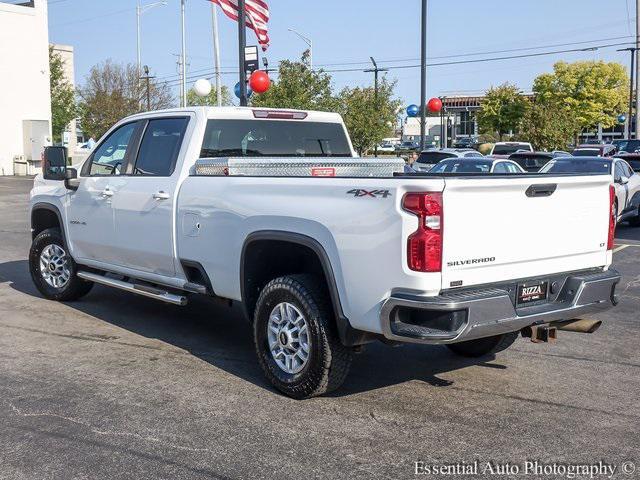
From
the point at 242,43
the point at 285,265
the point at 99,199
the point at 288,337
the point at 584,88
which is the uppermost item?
the point at 584,88

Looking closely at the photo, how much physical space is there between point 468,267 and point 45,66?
41329 millimetres

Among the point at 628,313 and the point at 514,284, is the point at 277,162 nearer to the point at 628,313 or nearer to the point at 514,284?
Answer: the point at 514,284

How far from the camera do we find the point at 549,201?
5004mm

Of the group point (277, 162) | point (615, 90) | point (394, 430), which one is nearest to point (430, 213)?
point (394, 430)

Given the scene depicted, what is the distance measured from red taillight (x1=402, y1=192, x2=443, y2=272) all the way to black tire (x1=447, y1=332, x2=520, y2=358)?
6.13 ft

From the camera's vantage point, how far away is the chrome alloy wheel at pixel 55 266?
8430 millimetres

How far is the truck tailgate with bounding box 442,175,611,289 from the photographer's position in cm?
454

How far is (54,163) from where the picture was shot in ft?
26.5

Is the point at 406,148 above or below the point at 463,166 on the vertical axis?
above

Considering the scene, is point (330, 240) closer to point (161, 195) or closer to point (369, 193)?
point (369, 193)

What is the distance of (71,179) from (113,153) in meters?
0.62

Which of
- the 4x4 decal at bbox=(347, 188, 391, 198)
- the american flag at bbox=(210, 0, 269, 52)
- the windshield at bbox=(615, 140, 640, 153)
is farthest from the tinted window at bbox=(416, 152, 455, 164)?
the windshield at bbox=(615, 140, 640, 153)

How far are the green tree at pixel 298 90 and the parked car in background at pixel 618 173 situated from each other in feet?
33.3

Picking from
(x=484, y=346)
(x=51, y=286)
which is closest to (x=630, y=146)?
(x=51, y=286)
